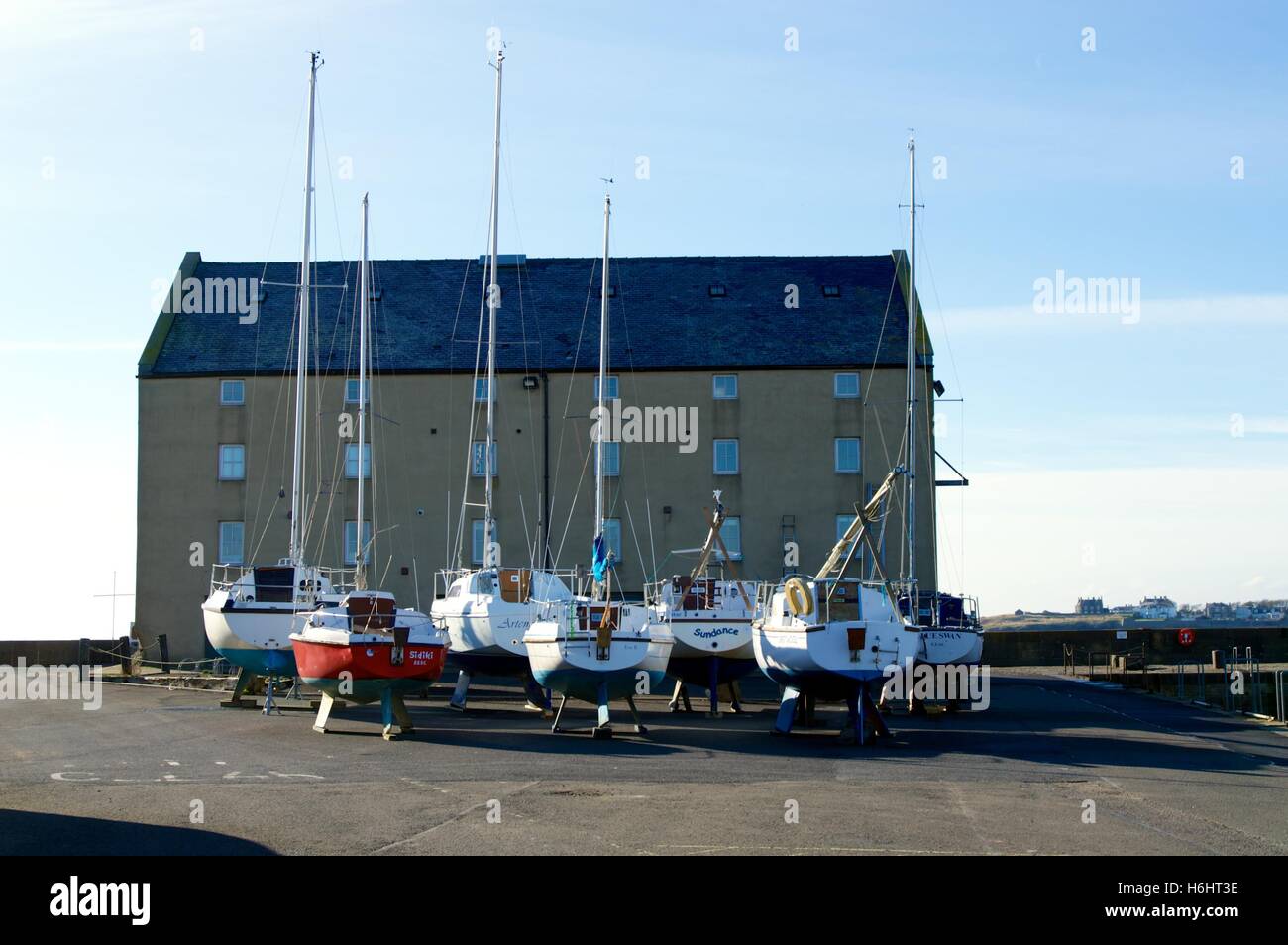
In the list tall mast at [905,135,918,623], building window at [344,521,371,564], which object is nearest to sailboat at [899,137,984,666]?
tall mast at [905,135,918,623]

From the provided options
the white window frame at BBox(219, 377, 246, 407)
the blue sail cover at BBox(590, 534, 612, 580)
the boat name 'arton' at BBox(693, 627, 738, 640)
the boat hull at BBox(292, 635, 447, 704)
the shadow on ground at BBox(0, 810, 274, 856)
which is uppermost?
the white window frame at BBox(219, 377, 246, 407)

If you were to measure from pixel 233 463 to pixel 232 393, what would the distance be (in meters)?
2.57

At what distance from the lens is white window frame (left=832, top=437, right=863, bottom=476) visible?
4781 cm

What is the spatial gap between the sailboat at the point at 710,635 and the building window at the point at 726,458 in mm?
16798

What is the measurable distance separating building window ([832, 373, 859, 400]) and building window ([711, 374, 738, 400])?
11.5 ft

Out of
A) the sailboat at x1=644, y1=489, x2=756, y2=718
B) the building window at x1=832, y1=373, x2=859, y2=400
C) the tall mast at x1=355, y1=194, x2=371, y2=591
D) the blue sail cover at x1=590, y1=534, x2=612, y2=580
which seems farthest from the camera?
the building window at x1=832, y1=373, x2=859, y2=400

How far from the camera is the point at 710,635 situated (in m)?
30.5

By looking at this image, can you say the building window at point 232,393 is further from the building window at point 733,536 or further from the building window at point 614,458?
the building window at point 733,536

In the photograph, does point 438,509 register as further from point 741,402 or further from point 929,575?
point 929,575

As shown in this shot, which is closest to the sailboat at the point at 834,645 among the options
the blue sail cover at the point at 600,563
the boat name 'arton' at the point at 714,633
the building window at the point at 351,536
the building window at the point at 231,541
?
the blue sail cover at the point at 600,563

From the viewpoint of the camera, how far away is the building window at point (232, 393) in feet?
162

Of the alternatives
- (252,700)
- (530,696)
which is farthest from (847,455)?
(252,700)

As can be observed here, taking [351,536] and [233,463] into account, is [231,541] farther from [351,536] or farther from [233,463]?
[351,536]

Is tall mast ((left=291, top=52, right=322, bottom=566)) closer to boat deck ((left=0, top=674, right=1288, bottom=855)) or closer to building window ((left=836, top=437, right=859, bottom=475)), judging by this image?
boat deck ((left=0, top=674, right=1288, bottom=855))
